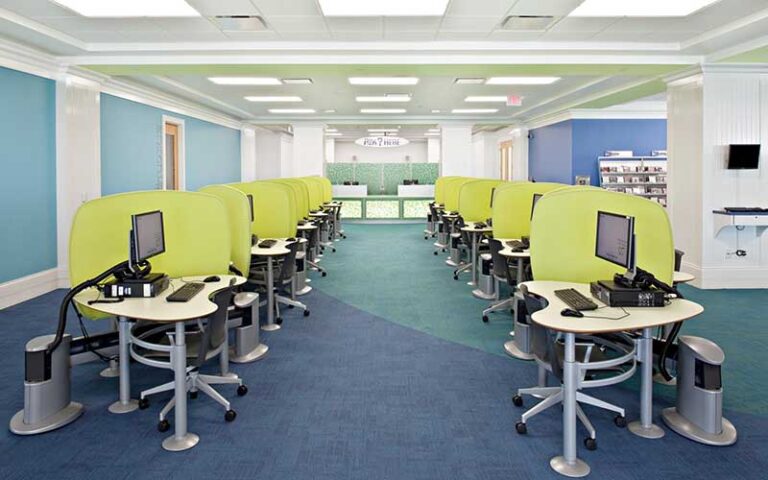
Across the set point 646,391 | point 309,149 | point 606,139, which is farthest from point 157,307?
point 309,149

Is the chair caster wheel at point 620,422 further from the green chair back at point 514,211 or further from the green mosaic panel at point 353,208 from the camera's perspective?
the green mosaic panel at point 353,208

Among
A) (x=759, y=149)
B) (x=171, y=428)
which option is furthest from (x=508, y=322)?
(x=759, y=149)

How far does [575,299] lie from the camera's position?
2.99 m

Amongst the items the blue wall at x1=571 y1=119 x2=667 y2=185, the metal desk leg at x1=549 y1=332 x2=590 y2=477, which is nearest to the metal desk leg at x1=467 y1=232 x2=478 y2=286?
the metal desk leg at x1=549 y1=332 x2=590 y2=477

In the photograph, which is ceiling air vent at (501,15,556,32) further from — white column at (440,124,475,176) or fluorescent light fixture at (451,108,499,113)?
white column at (440,124,475,176)

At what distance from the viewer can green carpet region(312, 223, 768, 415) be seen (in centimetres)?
378

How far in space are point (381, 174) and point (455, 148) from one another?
2.82m

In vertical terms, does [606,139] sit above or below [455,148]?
below

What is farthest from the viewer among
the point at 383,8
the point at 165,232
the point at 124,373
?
the point at 383,8

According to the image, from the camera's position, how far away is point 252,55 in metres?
6.37

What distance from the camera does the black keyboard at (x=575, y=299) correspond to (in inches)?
111

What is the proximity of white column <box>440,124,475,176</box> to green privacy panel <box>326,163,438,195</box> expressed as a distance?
61.1 inches

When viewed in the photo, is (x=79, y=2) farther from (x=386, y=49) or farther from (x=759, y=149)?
(x=759, y=149)

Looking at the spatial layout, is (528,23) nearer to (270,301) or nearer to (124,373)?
(270,301)
